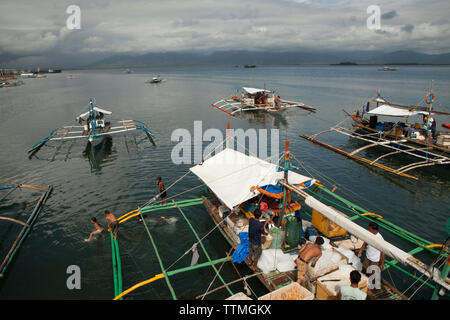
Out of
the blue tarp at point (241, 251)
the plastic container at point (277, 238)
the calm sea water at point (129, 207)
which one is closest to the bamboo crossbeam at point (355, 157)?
the calm sea water at point (129, 207)

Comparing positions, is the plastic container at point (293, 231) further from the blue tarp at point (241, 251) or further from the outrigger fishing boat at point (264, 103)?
Result: the outrigger fishing boat at point (264, 103)

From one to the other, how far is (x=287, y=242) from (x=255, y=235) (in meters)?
2.25

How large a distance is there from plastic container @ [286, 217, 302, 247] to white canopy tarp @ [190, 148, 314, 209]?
217 cm

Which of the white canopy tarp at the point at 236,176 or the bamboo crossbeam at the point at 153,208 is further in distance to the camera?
the bamboo crossbeam at the point at 153,208

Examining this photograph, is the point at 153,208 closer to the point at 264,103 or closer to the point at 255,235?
the point at 255,235

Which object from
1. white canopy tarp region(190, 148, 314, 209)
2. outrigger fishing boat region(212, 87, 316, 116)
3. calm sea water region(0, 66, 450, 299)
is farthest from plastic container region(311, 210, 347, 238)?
outrigger fishing boat region(212, 87, 316, 116)

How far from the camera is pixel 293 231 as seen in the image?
36.1ft

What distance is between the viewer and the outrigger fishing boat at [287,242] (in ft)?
25.5

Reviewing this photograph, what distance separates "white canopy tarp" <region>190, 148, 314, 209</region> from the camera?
489 inches

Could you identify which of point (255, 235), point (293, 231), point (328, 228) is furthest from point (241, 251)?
point (328, 228)

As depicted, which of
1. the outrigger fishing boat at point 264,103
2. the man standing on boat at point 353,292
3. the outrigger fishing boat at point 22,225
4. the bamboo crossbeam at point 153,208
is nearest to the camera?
the man standing on boat at point 353,292

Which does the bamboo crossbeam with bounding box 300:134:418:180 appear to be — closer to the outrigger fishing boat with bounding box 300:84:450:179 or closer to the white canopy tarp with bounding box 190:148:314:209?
the outrigger fishing boat with bounding box 300:84:450:179

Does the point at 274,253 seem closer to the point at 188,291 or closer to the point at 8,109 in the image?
the point at 188,291
